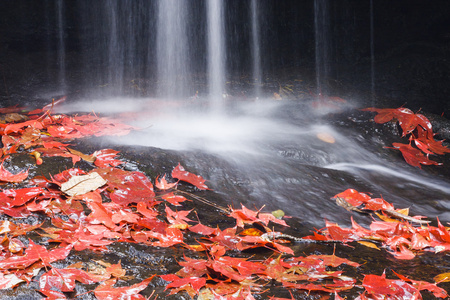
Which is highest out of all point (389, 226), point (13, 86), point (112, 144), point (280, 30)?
point (280, 30)

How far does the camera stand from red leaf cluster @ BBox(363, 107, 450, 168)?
13.4 ft

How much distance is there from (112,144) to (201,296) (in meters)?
1.92

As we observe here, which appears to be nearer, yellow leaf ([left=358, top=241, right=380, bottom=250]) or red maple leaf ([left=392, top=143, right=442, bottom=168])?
yellow leaf ([left=358, top=241, right=380, bottom=250])

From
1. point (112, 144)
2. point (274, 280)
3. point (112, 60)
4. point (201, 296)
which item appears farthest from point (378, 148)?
point (112, 60)

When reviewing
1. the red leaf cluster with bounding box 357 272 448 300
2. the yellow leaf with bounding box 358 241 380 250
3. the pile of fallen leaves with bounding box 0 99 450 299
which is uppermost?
the pile of fallen leaves with bounding box 0 99 450 299

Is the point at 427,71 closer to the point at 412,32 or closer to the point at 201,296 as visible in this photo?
the point at 412,32

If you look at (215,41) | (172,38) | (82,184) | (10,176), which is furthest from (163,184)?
(215,41)

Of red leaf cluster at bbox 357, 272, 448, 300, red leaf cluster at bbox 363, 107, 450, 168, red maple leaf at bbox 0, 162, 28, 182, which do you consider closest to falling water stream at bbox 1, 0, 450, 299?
red leaf cluster at bbox 363, 107, 450, 168

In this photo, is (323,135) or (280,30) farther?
(280,30)

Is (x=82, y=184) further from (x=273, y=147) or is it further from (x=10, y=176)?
(x=273, y=147)

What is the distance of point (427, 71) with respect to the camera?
244 inches

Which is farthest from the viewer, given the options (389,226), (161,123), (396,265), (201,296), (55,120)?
(161,123)

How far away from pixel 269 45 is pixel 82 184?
24.5 feet

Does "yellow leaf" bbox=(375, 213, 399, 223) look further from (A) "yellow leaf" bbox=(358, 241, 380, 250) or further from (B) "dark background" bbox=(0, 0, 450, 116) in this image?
(B) "dark background" bbox=(0, 0, 450, 116)
